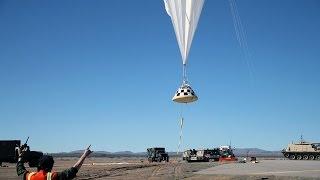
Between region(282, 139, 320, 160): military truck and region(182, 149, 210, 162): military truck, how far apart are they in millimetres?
17138

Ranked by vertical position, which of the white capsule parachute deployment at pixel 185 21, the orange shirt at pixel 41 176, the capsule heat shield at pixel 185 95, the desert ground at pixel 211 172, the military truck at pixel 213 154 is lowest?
the desert ground at pixel 211 172

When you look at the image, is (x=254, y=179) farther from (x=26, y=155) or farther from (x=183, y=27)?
(x=26, y=155)

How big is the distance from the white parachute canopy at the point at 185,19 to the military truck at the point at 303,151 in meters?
54.0

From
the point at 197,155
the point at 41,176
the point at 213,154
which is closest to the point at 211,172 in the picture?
the point at 41,176

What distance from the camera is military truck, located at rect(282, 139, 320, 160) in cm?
6950

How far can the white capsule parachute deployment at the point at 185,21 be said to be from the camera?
2112 cm

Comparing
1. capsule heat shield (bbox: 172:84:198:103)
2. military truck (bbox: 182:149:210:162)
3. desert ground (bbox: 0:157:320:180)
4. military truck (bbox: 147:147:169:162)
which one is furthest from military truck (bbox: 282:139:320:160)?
capsule heat shield (bbox: 172:84:198:103)

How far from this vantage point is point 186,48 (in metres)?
21.0

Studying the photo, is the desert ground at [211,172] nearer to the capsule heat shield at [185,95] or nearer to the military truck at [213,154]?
the capsule heat shield at [185,95]

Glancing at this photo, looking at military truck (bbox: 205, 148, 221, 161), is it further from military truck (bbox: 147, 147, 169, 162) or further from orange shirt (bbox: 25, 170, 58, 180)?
orange shirt (bbox: 25, 170, 58, 180)

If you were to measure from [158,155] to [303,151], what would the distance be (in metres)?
22.5

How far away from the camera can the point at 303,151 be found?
232 ft

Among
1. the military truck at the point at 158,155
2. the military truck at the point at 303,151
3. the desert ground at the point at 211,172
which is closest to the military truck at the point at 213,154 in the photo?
the military truck at the point at 158,155

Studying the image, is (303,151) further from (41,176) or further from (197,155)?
(41,176)
